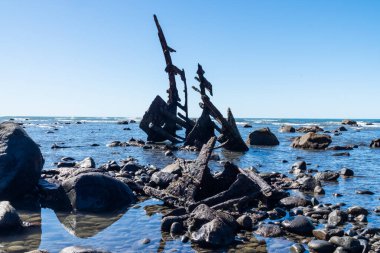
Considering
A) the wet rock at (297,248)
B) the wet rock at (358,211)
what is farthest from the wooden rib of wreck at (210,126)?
the wet rock at (297,248)

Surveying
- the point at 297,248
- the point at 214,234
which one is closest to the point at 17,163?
the point at 214,234

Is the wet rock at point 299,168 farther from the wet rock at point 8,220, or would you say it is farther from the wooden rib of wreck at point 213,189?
the wet rock at point 8,220

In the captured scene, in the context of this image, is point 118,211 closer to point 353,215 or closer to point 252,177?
point 252,177

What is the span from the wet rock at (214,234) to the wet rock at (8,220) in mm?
3436

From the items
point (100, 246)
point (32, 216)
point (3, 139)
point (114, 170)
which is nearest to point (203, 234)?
point (100, 246)

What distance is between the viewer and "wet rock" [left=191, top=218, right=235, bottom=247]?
6.60 m

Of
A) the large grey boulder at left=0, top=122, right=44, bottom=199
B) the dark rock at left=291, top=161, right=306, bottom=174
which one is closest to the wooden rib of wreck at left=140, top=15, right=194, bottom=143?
the dark rock at left=291, top=161, right=306, bottom=174

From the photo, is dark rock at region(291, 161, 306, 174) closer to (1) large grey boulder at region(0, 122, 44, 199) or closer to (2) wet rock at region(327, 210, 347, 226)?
(2) wet rock at region(327, 210, 347, 226)

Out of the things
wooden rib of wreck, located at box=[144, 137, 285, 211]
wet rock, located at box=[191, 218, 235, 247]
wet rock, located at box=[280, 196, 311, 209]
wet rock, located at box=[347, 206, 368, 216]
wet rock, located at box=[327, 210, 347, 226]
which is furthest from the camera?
wet rock, located at box=[280, 196, 311, 209]

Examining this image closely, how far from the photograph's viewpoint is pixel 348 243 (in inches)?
247

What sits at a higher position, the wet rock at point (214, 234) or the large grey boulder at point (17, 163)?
the large grey boulder at point (17, 163)

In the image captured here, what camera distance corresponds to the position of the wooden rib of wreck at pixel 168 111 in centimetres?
2725

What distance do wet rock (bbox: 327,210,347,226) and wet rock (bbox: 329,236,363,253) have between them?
1.31 metres

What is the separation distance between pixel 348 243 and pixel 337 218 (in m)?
1.65
